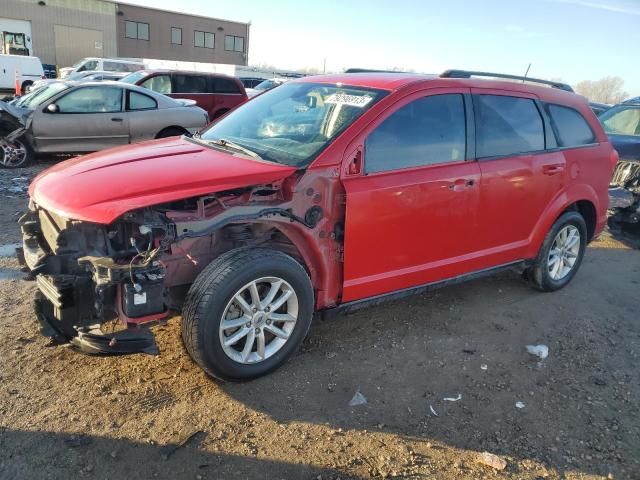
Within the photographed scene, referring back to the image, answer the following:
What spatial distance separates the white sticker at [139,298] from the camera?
271 centimetres

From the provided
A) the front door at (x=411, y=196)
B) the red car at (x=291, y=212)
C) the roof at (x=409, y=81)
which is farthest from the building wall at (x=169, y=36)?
the front door at (x=411, y=196)

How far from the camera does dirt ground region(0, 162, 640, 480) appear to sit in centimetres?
260

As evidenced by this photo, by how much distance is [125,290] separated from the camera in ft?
8.86

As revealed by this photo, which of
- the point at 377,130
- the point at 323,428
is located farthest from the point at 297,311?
the point at 377,130

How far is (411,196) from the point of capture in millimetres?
3531

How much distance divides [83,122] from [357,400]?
Result: 7919 millimetres

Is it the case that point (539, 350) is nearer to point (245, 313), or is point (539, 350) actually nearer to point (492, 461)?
point (492, 461)

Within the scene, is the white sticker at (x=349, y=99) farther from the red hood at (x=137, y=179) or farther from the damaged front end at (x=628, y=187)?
the damaged front end at (x=628, y=187)

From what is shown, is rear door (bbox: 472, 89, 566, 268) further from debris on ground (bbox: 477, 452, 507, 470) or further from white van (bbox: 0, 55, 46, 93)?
white van (bbox: 0, 55, 46, 93)

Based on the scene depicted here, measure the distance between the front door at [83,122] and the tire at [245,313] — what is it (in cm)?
723

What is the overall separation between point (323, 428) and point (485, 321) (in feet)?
6.63

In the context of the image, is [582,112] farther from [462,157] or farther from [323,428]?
[323,428]

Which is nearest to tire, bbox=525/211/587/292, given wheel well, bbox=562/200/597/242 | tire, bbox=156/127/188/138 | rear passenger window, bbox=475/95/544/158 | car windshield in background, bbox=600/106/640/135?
wheel well, bbox=562/200/597/242

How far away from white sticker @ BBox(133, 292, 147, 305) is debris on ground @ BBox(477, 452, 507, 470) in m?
1.95
